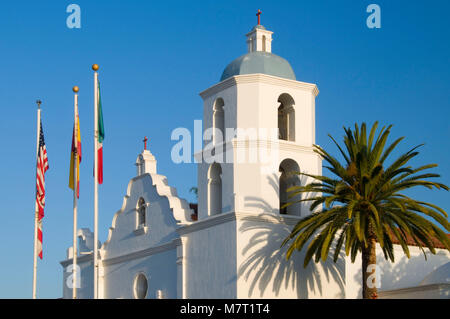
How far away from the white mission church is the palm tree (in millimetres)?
1618

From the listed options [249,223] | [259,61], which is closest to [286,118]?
[259,61]

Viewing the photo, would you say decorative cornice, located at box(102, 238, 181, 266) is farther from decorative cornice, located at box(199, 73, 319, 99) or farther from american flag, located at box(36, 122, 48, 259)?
decorative cornice, located at box(199, 73, 319, 99)

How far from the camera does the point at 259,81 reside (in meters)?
36.0

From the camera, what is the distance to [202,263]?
35.7 metres

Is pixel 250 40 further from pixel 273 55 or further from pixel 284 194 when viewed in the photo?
pixel 284 194

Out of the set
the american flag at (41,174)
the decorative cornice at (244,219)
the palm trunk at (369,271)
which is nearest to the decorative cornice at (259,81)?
the decorative cornice at (244,219)

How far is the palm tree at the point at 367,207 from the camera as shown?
32.5 metres

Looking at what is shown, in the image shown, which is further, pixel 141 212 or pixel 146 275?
pixel 141 212

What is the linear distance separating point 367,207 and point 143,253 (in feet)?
37.1

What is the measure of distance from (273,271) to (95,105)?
9248 mm

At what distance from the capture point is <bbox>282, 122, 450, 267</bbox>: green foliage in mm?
32469

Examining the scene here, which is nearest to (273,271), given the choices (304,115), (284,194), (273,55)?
(284,194)

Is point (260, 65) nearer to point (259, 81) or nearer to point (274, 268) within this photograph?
point (259, 81)

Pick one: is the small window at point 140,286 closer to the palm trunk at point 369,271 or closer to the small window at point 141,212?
the small window at point 141,212
